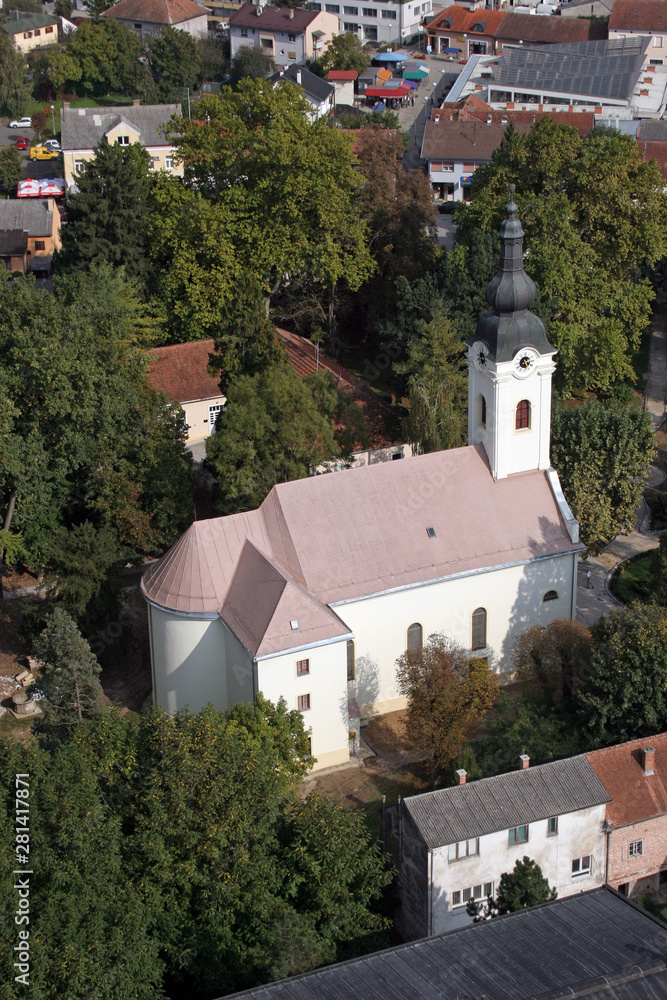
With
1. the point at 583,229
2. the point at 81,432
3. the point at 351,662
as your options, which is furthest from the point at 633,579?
the point at 81,432

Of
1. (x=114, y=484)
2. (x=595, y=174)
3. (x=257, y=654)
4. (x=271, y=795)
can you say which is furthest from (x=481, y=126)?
(x=271, y=795)

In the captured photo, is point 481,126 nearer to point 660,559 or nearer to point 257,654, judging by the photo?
point 660,559

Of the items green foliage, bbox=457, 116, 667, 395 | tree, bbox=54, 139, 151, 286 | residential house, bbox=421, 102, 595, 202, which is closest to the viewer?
green foliage, bbox=457, 116, 667, 395

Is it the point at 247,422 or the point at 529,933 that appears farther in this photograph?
the point at 247,422

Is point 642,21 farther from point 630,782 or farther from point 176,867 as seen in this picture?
point 176,867

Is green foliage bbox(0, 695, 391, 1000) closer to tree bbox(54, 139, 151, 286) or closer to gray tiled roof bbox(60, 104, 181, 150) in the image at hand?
tree bbox(54, 139, 151, 286)

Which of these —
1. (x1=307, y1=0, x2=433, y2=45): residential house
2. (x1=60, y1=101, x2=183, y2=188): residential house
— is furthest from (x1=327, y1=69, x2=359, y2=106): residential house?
(x1=60, y1=101, x2=183, y2=188): residential house
